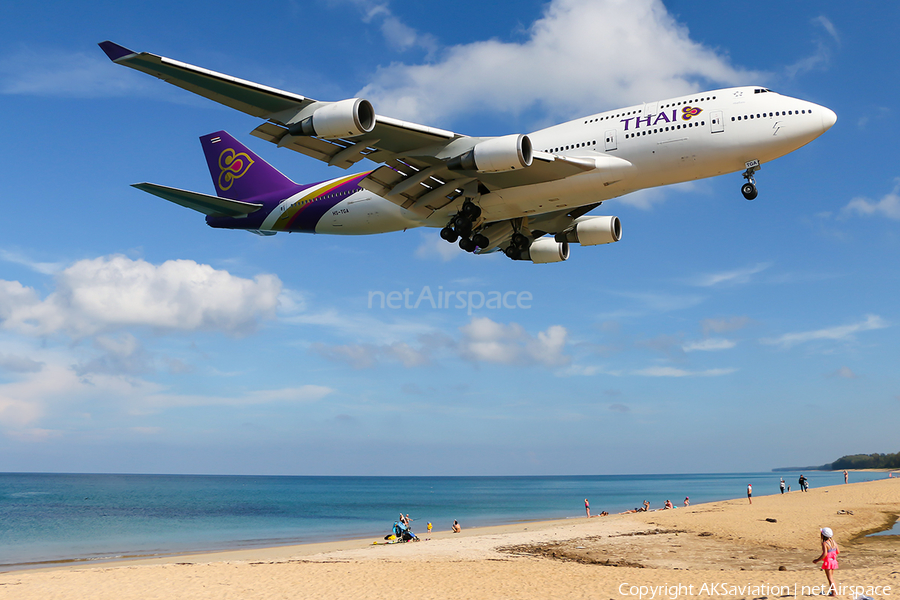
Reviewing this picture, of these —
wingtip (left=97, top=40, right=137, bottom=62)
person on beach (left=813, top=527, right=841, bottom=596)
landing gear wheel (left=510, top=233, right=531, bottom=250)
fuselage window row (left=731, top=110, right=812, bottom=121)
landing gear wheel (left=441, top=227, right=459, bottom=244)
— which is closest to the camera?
person on beach (left=813, top=527, right=841, bottom=596)

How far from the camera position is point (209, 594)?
2109 centimetres

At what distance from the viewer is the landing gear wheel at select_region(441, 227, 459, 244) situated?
2592 centimetres

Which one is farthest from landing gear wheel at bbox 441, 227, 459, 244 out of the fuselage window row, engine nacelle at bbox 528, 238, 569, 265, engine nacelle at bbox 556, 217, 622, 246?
the fuselage window row

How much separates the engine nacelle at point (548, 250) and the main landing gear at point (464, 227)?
3935 mm

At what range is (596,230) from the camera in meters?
28.3

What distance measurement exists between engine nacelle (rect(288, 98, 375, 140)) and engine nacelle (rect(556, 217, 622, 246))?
1265cm

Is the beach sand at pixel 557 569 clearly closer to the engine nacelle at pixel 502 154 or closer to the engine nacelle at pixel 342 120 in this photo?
the engine nacelle at pixel 502 154

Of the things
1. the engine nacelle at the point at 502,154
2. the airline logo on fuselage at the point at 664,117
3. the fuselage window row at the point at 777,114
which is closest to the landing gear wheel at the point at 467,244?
the engine nacelle at the point at 502,154

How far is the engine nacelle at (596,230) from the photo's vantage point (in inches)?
1110

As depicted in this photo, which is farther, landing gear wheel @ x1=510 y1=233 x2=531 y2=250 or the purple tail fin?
the purple tail fin

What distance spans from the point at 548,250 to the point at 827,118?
12.5 meters

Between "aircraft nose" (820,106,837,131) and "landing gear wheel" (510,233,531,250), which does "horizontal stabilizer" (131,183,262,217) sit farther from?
"aircraft nose" (820,106,837,131)

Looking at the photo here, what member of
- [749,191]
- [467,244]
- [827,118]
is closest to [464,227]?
[467,244]

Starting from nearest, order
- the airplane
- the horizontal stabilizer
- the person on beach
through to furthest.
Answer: the person on beach, the airplane, the horizontal stabilizer
